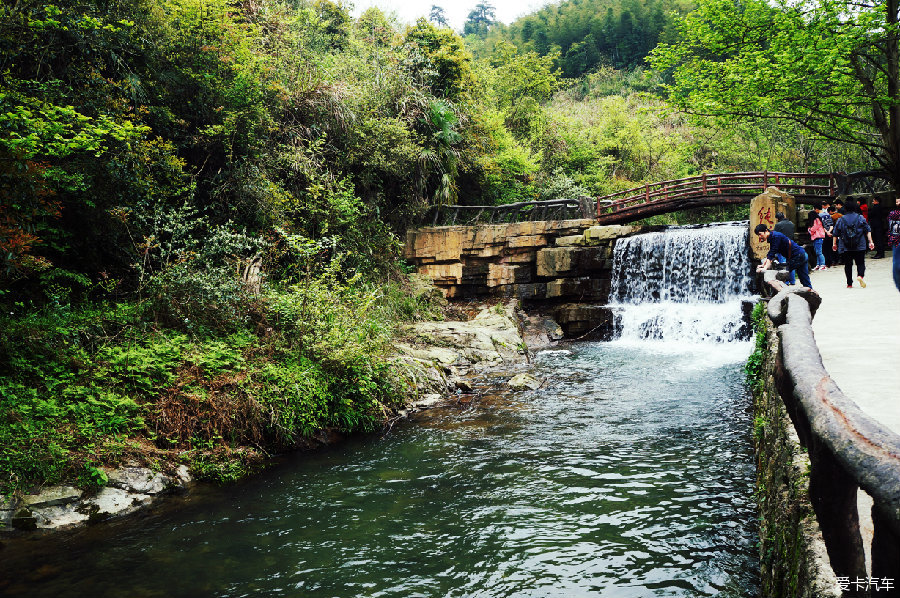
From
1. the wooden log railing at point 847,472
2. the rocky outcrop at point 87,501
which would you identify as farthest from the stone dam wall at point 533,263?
the wooden log railing at point 847,472

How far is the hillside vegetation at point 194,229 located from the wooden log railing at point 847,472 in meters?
6.98

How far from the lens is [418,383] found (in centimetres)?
1108

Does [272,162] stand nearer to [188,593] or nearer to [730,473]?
[188,593]

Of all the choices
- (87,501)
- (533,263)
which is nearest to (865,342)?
(87,501)

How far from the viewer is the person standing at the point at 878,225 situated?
17.2 m

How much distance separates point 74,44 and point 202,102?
3.27m

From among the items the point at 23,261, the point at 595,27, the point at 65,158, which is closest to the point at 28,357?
the point at 23,261

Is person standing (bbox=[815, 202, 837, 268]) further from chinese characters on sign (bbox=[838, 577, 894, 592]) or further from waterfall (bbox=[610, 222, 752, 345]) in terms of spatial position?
chinese characters on sign (bbox=[838, 577, 894, 592])

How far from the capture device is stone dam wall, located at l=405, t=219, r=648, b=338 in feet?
63.4

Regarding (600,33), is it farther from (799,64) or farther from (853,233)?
(853,233)

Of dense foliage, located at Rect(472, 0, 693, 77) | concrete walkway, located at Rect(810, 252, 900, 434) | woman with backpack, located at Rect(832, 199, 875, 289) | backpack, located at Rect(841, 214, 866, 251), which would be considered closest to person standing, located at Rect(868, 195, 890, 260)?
concrete walkway, located at Rect(810, 252, 900, 434)

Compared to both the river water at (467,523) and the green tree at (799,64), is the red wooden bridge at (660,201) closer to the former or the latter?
the green tree at (799,64)

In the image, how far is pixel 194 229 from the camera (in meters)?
12.3

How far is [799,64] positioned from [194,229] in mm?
17118
